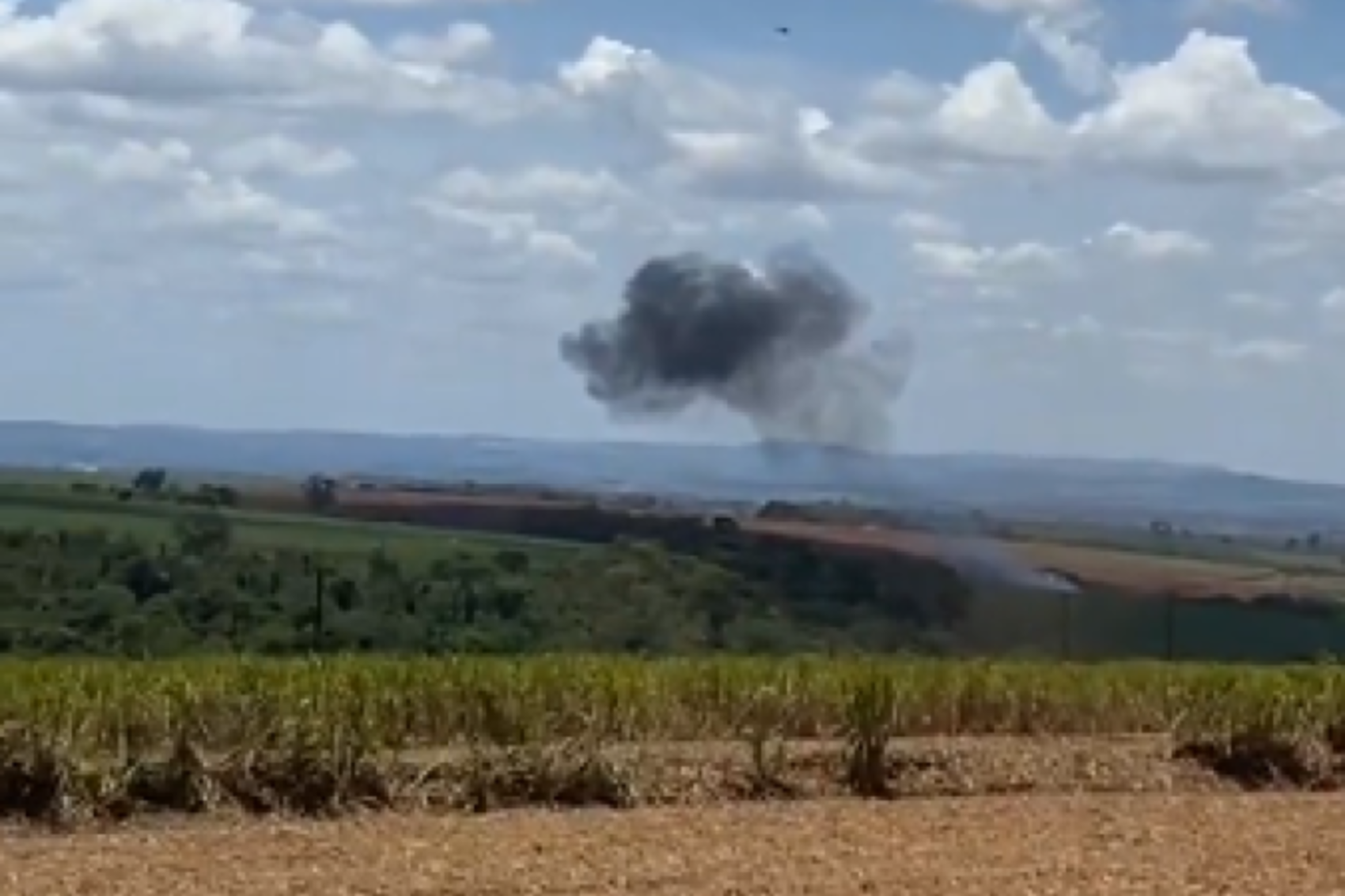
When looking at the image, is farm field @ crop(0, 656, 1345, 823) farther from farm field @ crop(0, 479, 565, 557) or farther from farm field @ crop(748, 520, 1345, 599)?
farm field @ crop(0, 479, 565, 557)

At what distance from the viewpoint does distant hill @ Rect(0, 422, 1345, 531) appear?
26.8 meters

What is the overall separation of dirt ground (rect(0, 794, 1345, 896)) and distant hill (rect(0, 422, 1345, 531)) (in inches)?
388

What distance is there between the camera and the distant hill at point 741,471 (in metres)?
26.8

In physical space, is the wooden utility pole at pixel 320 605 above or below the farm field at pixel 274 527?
below

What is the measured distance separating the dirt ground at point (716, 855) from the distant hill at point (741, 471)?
9.85m

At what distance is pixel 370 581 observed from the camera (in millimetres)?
24672

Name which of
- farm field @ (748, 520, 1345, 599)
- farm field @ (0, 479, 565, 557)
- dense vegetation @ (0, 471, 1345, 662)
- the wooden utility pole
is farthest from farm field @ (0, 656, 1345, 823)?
farm field @ (0, 479, 565, 557)

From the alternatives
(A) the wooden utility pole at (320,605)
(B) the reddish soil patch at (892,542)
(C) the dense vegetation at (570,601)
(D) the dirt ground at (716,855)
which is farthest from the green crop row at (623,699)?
(A) the wooden utility pole at (320,605)

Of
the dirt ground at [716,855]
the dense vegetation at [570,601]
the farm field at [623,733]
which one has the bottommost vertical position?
the dirt ground at [716,855]

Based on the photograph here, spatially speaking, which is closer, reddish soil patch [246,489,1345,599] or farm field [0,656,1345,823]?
farm field [0,656,1345,823]

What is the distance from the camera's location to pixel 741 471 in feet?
91.7

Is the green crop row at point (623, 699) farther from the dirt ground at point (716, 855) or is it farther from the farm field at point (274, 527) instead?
the farm field at point (274, 527)

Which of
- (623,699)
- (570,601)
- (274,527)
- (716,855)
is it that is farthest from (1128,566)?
(716,855)

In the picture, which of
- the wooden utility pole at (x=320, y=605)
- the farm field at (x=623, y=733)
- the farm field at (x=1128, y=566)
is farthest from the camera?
the farm field at (x=1128, y=566)
